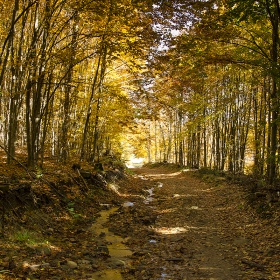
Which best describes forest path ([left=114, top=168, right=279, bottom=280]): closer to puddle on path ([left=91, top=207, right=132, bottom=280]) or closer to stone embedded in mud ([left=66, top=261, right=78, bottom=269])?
puddle on path ([left=91, top=207, right=132, bottom=280])

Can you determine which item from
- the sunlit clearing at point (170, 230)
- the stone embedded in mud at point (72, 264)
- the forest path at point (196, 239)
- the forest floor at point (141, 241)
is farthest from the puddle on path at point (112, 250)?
the sunlit clearing at point (170, 230)

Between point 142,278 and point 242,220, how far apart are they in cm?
492

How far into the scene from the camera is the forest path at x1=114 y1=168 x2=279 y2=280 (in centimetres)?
555

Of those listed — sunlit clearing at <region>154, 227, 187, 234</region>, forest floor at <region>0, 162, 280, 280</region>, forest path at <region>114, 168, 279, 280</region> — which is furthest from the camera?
sunlit clearing at <region>154, 227, 187, 234</region>

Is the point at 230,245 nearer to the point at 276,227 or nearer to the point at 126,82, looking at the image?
the point at 276,227

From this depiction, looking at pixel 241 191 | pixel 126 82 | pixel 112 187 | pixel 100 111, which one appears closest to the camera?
pixel 241 191

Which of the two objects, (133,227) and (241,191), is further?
(241,191)

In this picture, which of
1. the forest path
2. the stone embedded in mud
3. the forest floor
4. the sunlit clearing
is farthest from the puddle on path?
the sunlit clearing

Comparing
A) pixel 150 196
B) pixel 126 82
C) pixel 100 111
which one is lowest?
pixel 150 196

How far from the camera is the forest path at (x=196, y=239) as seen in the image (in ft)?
18.2

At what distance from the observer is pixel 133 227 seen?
867 cm

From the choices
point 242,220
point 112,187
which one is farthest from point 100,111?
point 242,220

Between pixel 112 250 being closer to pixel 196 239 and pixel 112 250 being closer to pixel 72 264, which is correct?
pixel 72 264

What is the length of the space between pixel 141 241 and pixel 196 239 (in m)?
1.55
